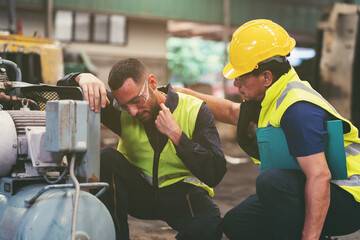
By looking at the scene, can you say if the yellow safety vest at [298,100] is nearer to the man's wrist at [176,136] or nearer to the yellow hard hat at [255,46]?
the yellow hard hat at [255,46]

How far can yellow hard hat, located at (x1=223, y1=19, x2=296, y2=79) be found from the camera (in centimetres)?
295

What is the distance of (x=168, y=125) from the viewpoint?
3.03m

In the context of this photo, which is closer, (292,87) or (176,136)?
(292,87)

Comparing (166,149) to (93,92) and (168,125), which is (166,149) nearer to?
(168,125)

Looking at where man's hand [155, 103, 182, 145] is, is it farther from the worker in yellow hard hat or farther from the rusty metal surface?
the rusty metal surface

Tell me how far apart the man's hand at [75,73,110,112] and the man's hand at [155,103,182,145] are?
33 centimetres

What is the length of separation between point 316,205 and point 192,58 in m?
22.2

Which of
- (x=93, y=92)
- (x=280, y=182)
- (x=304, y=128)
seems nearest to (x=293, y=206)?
(x=280, y=182)

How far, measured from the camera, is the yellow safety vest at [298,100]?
278 cm

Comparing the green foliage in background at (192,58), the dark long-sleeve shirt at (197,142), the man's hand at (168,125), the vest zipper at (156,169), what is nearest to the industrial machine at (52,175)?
the man's hand at (168,125)

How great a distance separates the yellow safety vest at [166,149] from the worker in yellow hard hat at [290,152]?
34 cm

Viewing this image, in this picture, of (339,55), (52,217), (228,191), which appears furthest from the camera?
(339,55)

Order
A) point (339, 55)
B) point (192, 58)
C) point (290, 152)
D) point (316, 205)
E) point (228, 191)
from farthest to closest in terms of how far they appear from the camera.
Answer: point (192, 58)
point (339, 55)
point (228, 191)
point (290, 152)
point (316, 205)

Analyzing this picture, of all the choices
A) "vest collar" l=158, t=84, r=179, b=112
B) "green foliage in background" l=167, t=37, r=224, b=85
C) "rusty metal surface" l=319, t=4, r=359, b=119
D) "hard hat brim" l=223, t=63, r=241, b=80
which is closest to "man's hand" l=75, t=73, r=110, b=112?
"vest collar" l=158, t=84, r=179, b=112
